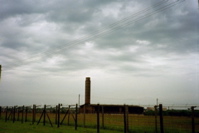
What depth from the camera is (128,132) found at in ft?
42.7

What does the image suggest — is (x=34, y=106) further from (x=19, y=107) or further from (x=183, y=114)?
(x=183, y=114)

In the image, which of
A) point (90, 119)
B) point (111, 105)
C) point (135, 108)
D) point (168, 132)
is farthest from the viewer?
point (135, 108)

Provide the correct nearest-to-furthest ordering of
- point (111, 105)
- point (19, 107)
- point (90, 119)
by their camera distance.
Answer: point (90, 119)
point (19, 107)
point (111, 105)

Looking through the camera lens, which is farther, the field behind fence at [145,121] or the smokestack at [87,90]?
the smokestack at [87,90]

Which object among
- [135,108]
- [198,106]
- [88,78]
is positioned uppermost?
[88,78]

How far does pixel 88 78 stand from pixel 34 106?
1296 inches

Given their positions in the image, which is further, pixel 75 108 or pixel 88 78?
pixel 88 78

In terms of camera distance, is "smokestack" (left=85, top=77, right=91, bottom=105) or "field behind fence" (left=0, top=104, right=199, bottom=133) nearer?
"field behind fence" (left=0, top=104, right=199, bottom=133)

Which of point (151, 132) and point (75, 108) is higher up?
point (75, 108)

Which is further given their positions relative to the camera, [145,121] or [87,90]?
[87,90]

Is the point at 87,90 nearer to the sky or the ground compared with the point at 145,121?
nearer to the sky

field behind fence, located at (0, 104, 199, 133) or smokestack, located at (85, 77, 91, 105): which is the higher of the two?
smokestack, located at (85, 77, 91, 105)

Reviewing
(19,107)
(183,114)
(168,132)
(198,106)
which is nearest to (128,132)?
(168,132)

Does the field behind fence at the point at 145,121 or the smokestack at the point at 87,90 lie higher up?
the smokestack at the point at 87,90
